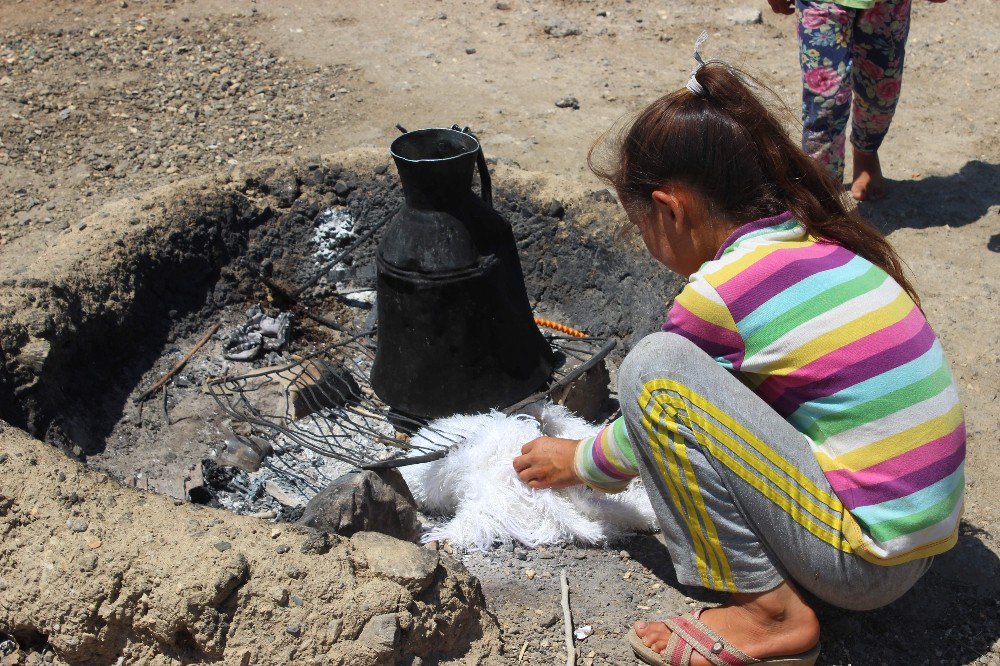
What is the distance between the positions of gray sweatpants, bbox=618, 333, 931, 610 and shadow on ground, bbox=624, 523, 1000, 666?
214mm

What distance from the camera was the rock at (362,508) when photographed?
2357 mm

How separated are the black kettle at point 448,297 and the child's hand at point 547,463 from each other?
0.57m

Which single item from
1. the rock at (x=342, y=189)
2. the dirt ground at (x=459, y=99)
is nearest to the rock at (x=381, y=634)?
the dirt ground at (x=459, y=99)

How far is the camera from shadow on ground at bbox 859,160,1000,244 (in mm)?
4594

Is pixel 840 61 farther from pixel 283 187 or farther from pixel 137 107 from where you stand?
pixel 137 107

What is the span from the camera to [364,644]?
6.35 feet

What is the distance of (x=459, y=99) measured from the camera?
6055 millimetres

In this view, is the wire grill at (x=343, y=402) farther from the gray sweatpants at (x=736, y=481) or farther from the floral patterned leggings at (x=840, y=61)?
the floral patterned leggings at (x=840, y=61)

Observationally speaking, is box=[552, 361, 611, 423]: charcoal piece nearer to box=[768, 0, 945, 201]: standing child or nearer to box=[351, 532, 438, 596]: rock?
box=[351, 532, 438, 596]: rock

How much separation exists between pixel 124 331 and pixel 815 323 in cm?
266

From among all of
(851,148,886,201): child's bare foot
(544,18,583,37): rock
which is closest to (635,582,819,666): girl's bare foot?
(851,148,886,201): child's bare foot

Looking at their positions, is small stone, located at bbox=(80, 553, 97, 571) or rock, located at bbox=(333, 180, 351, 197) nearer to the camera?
small stone, located at bbox=(80, 553, 97, 571)

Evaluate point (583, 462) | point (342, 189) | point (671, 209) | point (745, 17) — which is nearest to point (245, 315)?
point (342, 189)

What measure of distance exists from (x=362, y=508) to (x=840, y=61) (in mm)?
3063
